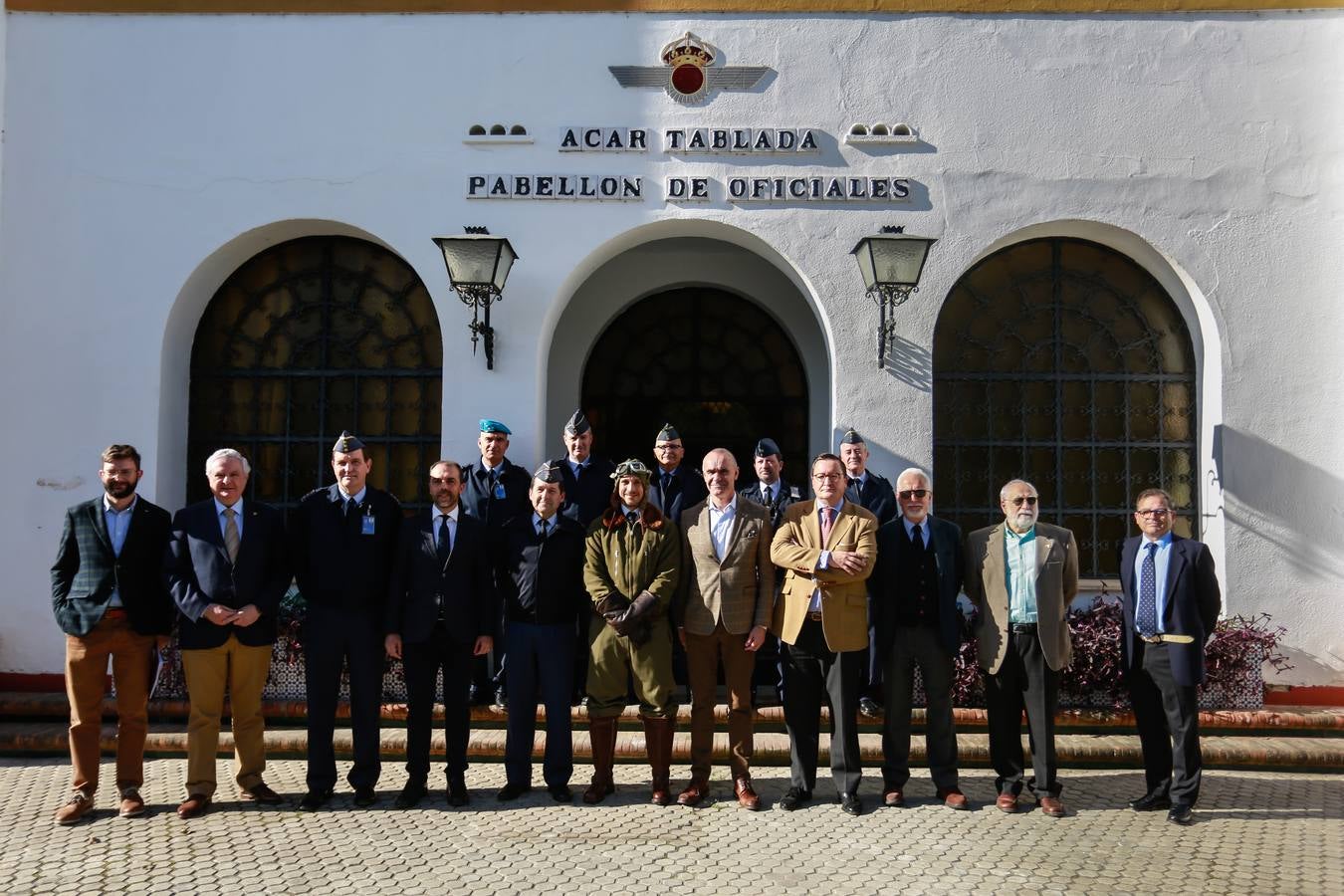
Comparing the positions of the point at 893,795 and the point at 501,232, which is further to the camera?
the point at 501,232

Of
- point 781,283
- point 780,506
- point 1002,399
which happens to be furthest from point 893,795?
point 781,283

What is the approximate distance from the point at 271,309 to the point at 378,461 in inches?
59.2

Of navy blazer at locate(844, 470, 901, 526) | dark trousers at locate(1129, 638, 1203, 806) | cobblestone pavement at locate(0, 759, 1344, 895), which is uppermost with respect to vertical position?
navy blazer at locate(844, 470, 901, 526)

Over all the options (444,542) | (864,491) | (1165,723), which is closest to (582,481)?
(444,542)

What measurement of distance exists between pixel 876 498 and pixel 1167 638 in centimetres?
192

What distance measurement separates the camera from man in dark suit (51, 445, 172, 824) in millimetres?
5340

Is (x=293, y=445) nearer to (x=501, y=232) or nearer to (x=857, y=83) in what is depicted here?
(x=501, y=232)

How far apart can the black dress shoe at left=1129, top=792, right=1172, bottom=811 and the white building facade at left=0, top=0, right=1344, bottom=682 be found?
2.40 metres

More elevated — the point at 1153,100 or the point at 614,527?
the point at 1153,100

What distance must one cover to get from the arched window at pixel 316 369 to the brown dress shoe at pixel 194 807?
3.05 metres

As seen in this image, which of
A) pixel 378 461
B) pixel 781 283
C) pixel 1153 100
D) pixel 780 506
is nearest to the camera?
pixel 780 506

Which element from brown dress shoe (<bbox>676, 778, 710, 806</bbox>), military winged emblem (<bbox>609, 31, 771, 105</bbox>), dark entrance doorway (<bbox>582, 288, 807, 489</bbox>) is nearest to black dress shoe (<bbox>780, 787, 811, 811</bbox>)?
brown dress shoe (<bbox>676, 778, 710, 806</bbox>)

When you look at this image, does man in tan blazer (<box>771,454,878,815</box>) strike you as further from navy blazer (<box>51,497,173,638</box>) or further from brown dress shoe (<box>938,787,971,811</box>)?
navy blazer (<box>51,497,173,638</box>)

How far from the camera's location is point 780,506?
6.55 meters
